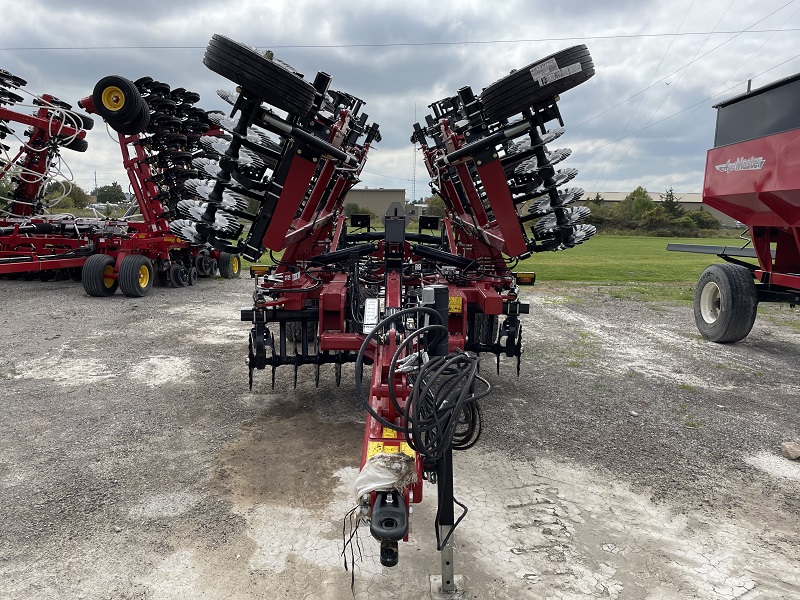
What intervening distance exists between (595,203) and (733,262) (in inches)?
1755

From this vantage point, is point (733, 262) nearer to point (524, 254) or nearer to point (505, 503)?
point (524, 254)

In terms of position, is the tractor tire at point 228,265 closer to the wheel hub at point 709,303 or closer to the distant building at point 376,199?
the distant building at point 376,199

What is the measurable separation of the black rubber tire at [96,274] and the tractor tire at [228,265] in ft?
11.5

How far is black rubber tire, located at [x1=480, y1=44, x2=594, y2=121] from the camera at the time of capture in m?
3.90

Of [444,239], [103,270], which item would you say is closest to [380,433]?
[444,239]

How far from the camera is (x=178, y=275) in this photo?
11562 millimetres

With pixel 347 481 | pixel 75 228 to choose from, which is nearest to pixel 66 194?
pixel 75 228

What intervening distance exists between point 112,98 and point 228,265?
499 centimetres

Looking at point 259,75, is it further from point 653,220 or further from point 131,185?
point 653,220

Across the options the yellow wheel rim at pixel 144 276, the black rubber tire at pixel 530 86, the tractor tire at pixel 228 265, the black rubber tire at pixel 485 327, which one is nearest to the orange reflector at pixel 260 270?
the black rubber tire at pixel 485 327

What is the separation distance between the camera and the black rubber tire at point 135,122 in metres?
9.67

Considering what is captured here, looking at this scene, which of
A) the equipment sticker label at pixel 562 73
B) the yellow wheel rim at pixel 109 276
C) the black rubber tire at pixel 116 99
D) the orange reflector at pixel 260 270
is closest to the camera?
the equipment sticker label at pixel 562 73

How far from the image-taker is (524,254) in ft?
16.4

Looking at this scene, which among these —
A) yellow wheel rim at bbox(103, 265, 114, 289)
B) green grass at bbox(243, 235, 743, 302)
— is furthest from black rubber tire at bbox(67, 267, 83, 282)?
green grass at bbox(243, 235, 743, 302)
